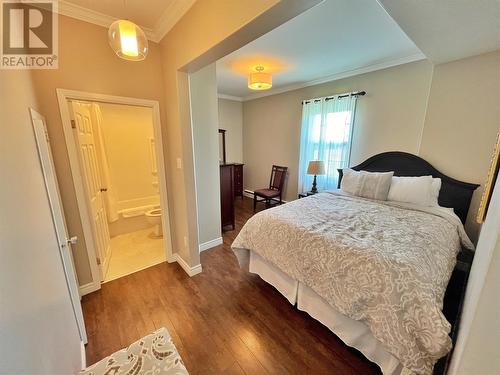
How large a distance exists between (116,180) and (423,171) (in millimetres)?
4848

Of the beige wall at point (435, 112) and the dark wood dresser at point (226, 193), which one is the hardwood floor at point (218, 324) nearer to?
the dark wood dresser at point (226, 193)

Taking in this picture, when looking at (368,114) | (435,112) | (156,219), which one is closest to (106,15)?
(156,219)

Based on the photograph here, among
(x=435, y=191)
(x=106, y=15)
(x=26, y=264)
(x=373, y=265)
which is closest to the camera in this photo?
(x=26, y=264)

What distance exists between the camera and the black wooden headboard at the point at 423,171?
2.30 m

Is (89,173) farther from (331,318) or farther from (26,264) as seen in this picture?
(331,318)

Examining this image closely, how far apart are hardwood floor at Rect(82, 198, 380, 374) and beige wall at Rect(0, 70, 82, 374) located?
57 cm

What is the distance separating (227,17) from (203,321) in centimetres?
234

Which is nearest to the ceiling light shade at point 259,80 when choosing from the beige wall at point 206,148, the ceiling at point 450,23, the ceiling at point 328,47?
the ceiling at point 328,47

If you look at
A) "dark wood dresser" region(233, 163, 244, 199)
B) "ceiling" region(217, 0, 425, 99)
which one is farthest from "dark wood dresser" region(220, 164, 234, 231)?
"dark wood dresser" region(233, 163, 244, 199)

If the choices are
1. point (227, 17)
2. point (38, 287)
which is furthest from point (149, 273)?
point (227, 17)

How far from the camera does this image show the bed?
1140mm

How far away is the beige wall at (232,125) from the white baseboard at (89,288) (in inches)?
157

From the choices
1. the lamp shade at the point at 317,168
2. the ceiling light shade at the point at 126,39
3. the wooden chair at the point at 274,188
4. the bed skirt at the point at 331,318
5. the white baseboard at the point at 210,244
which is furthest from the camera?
the wooden chair at the point at 274,188

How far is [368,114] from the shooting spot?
326cm
